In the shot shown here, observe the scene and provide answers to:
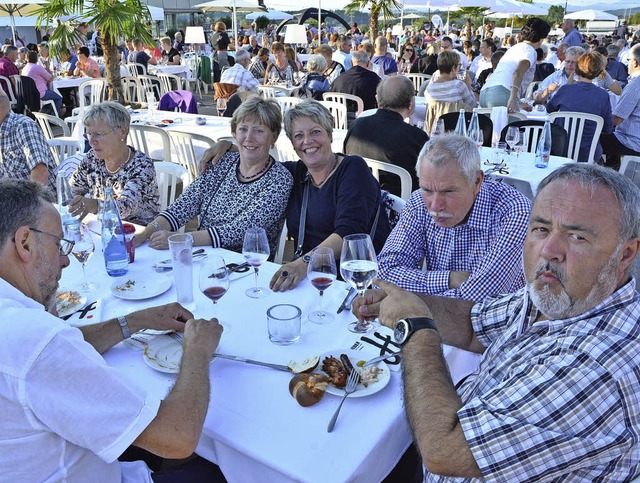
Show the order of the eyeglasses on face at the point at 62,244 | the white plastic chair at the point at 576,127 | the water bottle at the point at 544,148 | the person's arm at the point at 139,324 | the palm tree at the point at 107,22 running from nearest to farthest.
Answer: the eyeglasses on face at the point at 62,244 < the person's arm at the point at 139,324 < the water bottle at the point at 544,148 < the white plastic chair at the point at 576,127 < the palm tree at the point at 107,22

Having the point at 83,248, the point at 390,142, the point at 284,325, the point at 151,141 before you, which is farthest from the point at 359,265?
the point at 151,141

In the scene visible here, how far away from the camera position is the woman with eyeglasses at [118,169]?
3.21 m

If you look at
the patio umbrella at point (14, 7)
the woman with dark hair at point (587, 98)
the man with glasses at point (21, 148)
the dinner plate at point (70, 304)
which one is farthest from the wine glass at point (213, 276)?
the patio umbrella at point (14, 7)

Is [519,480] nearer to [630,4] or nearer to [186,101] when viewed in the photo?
[186,101]

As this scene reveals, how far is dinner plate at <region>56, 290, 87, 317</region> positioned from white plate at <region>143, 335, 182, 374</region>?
45 cm

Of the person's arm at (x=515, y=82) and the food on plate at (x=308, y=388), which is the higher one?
the person's arm at (x=515, y=82)

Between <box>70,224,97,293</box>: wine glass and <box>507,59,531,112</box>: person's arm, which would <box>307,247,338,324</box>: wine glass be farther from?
<box>507,59,531,112</box>: person's arm

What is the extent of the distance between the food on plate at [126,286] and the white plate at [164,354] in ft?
1.49

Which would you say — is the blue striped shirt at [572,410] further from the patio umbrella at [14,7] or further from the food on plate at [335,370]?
the patio umbrella at [14,7]

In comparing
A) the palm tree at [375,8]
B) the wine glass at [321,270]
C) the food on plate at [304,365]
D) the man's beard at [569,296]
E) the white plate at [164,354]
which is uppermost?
the palm tree at [375,8]

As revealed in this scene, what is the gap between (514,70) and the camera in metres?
6.64

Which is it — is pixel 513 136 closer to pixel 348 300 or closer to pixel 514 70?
pixel 514 70

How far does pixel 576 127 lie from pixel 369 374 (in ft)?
17.0

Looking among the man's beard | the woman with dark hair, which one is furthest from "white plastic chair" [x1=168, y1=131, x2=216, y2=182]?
the man's beard
